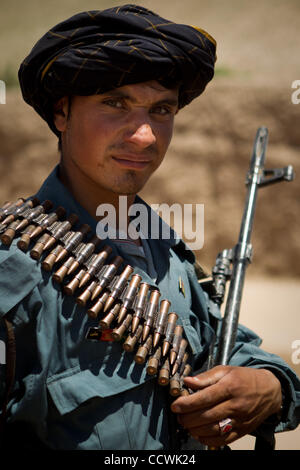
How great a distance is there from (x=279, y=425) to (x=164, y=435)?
0.72m

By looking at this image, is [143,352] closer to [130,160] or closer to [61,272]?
[61,272]

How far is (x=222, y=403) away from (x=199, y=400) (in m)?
0.12

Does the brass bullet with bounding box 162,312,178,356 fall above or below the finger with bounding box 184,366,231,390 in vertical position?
above

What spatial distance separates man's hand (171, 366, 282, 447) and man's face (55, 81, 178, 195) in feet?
3.06

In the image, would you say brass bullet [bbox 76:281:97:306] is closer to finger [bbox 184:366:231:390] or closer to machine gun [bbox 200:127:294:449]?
finger [bbox 184:366:231:390]

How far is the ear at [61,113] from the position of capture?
2549 millimetres

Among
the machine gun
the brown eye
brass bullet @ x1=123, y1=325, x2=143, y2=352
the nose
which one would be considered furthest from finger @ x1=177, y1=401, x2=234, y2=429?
the brown eye

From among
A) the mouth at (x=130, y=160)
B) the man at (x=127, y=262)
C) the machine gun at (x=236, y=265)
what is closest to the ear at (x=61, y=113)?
the man at (x=127, y=262)

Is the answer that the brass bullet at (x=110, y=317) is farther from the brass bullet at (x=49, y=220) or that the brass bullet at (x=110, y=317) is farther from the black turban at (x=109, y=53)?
the black turban at (x=109, y=53)

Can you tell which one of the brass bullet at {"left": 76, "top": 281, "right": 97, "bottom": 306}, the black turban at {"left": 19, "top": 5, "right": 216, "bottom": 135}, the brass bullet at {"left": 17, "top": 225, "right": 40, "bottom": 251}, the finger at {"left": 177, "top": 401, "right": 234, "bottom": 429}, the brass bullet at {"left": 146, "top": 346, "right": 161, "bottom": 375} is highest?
the black turban at {"left": 19, "top": 5, "right": 216, "bottom": 135}

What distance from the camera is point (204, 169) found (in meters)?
13.9

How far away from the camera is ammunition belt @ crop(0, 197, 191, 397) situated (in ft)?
7.39

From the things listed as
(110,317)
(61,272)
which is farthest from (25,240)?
(110,317)

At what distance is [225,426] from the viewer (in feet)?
7.72
